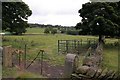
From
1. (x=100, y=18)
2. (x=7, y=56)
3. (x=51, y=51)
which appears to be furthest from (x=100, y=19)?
(x=7, y=56)

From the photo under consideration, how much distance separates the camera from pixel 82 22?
36.3 meters

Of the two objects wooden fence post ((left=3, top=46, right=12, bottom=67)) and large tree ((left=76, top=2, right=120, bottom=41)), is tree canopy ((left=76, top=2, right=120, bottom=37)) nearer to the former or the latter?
large tree ((left=76, top=2, right=120, bottom=41))

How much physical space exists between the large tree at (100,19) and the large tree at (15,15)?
6930 mm

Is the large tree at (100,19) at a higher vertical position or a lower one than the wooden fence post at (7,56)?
higher

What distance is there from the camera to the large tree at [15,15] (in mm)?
37269

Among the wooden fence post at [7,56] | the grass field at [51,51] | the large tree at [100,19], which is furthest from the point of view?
the large tree at [100,19]

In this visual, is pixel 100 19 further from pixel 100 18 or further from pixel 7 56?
pixel 7 56

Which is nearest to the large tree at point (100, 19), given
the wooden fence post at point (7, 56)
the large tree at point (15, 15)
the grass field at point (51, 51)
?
Answer: the grass field at point (51, 51)

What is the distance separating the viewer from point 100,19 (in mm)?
32969

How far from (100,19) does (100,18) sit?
13cm

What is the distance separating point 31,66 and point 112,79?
8.97m

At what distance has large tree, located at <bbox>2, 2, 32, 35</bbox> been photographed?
37269 mm

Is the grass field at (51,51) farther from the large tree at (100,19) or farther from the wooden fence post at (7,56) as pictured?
the wooden fence post at (7,56)

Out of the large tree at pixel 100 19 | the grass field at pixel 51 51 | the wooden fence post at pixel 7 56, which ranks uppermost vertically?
the large tree at pixel 100 19
